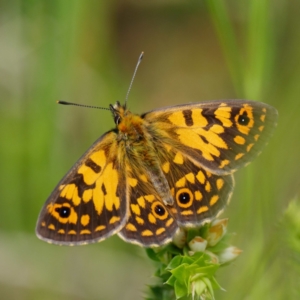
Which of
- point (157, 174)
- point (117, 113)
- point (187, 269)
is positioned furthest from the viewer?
point (117, 113)

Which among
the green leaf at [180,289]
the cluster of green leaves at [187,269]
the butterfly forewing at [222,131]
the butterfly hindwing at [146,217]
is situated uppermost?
the butterfly forewing at [222,131]

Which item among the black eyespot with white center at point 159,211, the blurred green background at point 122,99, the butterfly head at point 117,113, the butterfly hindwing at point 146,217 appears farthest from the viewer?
the butterfly head at point 117,113

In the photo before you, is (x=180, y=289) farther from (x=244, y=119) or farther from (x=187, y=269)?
(x=244, y=119)

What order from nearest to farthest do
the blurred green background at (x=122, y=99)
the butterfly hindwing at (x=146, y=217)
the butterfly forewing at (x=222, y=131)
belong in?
the butterfly hindwing at (x=146, y=217) → the butterfly forewing at (x=222, y=131) → the blurred green background at (x=122, y=99)

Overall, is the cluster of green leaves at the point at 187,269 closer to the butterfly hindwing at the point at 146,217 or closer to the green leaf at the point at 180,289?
the green leaf at the point at 180,289

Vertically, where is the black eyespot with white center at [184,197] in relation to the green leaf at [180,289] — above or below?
above

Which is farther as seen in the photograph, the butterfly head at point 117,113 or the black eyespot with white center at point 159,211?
the butterfly head at point 117,113

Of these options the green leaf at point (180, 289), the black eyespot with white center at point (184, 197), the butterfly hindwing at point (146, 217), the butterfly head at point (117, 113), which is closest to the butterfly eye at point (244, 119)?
the black eyespot with white center at point (184, 197)

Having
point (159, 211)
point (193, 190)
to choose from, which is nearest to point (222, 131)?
point (193, 190)
